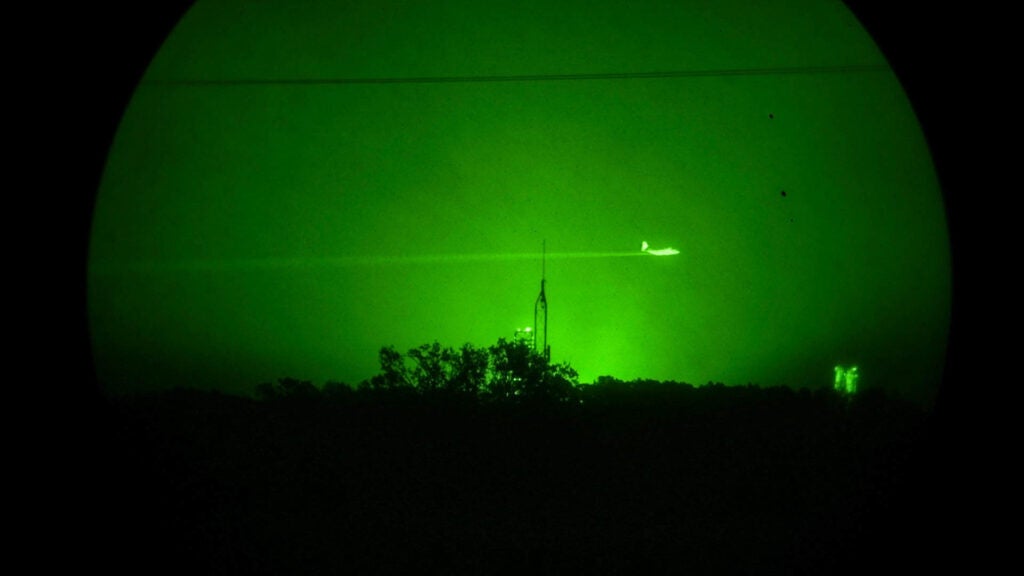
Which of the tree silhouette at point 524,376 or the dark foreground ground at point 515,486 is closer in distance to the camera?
the dark foreground ground at point 515,486

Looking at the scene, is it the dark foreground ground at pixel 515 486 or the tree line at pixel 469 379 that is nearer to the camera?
the dark foreground ground at pixel 515 486

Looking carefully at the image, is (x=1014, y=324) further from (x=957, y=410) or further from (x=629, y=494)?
(x=629, y=494)

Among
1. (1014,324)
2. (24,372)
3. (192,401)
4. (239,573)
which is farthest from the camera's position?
(192,401)

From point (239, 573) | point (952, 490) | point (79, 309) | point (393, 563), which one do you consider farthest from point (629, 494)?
point (79, 309)

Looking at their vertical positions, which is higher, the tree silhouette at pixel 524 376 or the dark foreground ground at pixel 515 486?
the tree silhouette at pixel 524 376

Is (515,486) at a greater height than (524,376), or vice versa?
(524,376)

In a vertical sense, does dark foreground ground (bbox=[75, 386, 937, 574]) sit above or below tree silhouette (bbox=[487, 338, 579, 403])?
below

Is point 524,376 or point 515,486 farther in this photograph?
point 524,376

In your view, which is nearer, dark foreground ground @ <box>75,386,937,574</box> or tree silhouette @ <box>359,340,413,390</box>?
dark foreground ground @ <box>75,386,937,574</box>
